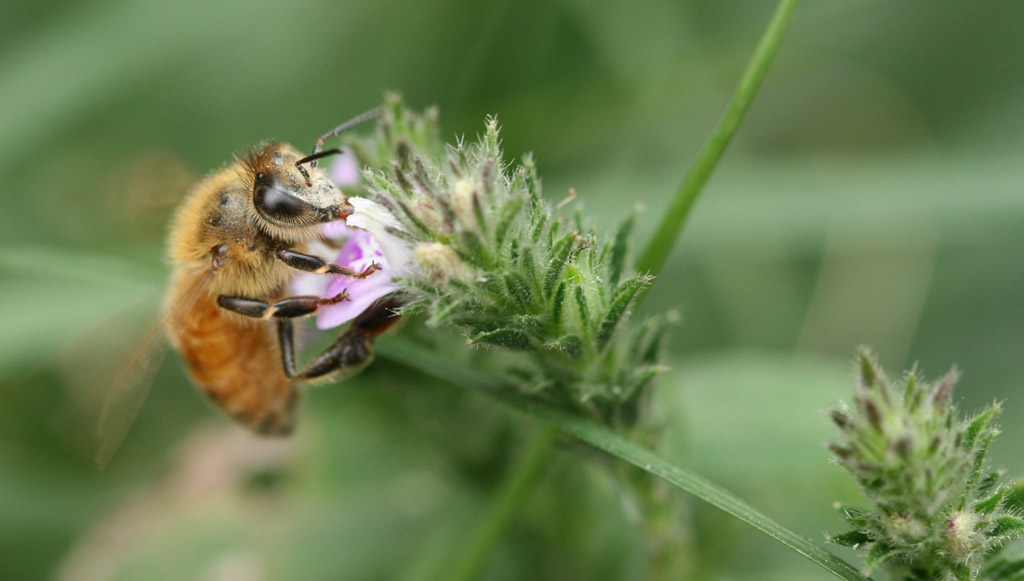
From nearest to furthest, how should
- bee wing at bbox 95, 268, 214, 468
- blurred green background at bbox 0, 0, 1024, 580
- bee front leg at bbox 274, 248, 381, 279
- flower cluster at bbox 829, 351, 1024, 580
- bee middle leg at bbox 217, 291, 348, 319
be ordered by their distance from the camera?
flower cluster at bbox 829, 351, 1024, 580 → bee front leg at bbox 274, 248, 381, 279 → bee middle leg at bbox 217, 291, 348, 319 → bee wing at bbox 95, 268, 214, 468 → blurred green background at bbox 0, 0, 1024, 580

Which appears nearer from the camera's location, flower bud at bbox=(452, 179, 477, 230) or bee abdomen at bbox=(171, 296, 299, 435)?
flower bud at bbox=(452, 179, 477, 230)

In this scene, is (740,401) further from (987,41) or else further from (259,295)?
(987,41)

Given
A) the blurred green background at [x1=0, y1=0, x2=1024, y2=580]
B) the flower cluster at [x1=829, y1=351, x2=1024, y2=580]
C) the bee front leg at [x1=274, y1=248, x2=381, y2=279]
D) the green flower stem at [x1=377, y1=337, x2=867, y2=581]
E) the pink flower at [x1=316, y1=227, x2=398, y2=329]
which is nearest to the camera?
the flower cluster at [x1=829, y1=351, x2=1024, y2=580]

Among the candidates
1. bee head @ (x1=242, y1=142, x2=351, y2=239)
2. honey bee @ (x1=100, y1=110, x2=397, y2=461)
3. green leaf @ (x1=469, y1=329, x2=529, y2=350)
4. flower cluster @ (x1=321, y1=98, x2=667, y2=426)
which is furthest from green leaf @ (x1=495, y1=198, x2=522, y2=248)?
bee head @ (x1=242, y1=142, x2=351, y2=239)

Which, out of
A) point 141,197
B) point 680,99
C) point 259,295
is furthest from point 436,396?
point 680,99

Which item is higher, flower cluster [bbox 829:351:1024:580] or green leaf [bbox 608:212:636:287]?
green leaf [bbox 608:212:636:287]

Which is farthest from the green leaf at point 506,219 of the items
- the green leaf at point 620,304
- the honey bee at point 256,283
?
the honey bee at point 256,283

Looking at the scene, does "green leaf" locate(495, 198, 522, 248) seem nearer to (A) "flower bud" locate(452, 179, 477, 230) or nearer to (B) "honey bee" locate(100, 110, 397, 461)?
(A) "flower bud" locate(452, 179, 477, 230)
